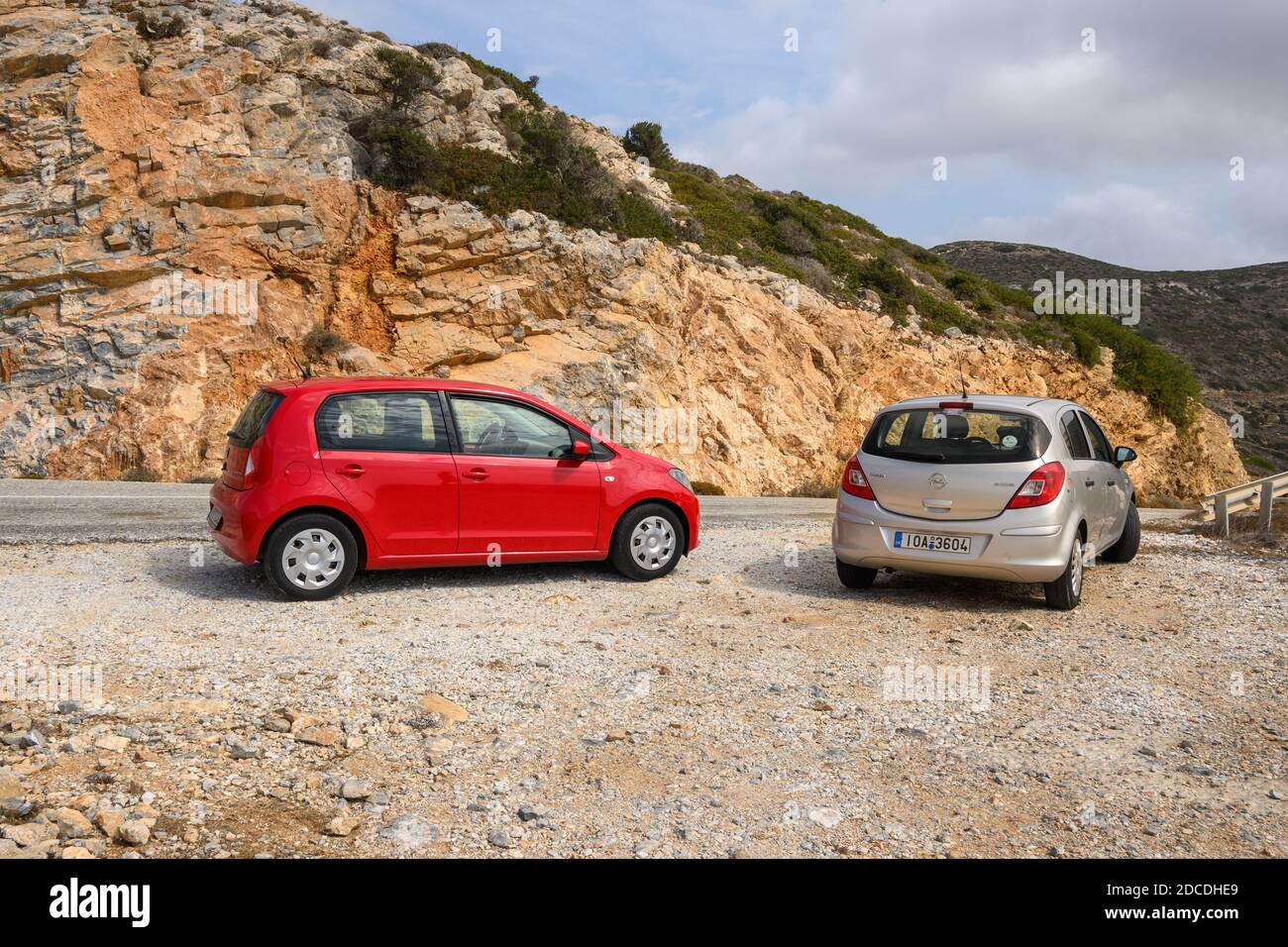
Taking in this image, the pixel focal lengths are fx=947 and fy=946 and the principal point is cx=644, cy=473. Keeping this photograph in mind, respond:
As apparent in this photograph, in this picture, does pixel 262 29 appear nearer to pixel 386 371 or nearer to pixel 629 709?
pixel 386 371

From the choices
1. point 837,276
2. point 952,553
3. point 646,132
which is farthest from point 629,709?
point 646,132

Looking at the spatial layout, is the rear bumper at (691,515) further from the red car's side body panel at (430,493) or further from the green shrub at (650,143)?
the green shrub at (650,143)

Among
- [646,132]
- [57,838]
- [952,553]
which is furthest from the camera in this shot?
[646,132]

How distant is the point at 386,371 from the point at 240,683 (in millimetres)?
A: 15863

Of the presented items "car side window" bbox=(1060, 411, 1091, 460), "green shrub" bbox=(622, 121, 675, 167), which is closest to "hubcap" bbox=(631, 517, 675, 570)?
"car side window" bbox=(1060, 411, 1091, 460)

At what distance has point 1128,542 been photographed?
955 centimetres

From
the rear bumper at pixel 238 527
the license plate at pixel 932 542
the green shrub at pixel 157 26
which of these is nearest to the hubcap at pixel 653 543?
the license plate at pixel 932 542

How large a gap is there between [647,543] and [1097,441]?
167 inches

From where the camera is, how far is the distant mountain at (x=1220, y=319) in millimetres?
43969

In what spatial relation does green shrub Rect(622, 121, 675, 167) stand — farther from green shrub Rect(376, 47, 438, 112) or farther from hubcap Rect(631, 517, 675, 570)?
hubcap Rect(631, 517, 675, 570)

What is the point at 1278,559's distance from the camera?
9.72m

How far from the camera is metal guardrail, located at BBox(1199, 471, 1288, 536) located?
37.3ft

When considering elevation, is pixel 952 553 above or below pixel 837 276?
below

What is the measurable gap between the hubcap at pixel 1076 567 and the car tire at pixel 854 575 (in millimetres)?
1580
